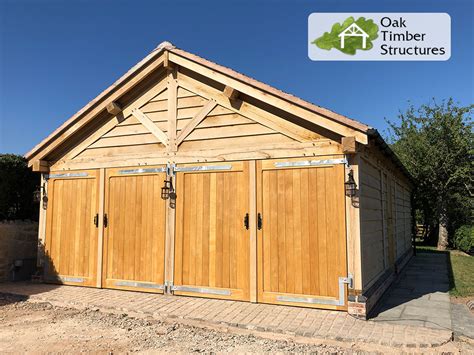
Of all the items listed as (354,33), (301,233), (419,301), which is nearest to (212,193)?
(301,233)

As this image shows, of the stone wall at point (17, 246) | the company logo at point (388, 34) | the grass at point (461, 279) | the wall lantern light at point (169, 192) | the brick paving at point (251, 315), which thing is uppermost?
the company logo at point (388, 34)

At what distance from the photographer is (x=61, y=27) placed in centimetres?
903

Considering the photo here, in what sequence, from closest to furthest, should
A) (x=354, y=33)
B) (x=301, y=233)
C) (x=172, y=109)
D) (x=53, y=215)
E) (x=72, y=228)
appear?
(x=301, y=233) → (x=172, y=109) → (x=72, y=228) → (x=53, y=215) → (x=354, y=33)

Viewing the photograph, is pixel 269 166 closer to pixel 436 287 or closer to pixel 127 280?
pixel 127 280

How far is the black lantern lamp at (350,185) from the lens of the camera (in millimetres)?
5480

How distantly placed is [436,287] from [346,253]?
11.8ft

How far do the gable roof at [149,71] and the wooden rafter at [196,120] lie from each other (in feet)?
1.87

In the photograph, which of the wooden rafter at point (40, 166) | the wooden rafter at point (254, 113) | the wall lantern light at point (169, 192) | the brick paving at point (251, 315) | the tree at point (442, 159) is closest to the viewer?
the brick paving at point (251, 315)

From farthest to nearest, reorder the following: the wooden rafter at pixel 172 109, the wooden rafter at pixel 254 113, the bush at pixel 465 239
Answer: the bush at pixel 465 239
the wooden rafter at pixel 172 109
the wooden rafter at pixel 254 113

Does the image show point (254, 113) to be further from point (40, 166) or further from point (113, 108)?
point (40, 166)

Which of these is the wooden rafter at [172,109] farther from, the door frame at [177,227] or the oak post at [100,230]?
the oak post at [100,230]

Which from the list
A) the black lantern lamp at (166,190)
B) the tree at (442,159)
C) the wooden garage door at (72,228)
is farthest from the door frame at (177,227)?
the tree at (442,159)

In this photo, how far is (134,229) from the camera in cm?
712

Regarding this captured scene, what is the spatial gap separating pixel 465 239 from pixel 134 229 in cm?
1522
